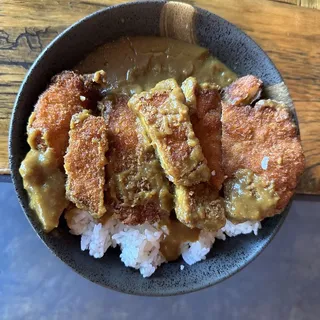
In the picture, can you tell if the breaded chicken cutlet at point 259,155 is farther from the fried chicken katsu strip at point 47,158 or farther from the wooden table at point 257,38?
the fried chicken katsu strip at point 47,158

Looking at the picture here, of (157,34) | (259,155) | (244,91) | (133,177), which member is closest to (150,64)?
(157,34)

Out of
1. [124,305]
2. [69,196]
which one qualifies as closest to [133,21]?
[69,196]

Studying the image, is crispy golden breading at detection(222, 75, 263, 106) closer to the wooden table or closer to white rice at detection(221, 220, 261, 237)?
the wooden table

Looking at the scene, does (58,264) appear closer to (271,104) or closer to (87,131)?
(87,131)

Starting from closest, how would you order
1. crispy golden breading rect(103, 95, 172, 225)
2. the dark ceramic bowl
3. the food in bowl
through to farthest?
1. the food in bowl
2. crispy golden breading rect(103, 95, 172, 225)
3. the dark ceramic bowl

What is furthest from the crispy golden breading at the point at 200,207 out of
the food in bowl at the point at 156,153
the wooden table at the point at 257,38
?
the wooden table at the point at 257,38

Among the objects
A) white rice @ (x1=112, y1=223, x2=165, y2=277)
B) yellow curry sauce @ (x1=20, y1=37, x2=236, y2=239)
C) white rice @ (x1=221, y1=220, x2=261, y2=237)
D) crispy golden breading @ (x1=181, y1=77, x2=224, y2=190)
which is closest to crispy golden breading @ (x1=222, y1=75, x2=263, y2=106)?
yellow curry sauce @ (x1=20, y1=37, x2=236, y2=239)

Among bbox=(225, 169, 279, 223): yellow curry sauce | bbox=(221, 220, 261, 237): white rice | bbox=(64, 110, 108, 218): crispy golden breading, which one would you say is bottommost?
bbox=(221, 220, 261, 237): white rice

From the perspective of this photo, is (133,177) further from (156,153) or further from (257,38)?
(257,38)
